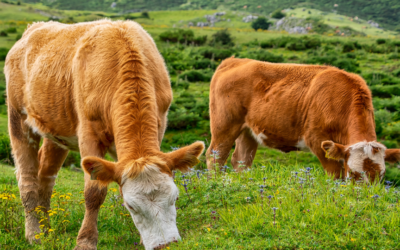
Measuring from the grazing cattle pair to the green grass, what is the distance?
21.9 inches

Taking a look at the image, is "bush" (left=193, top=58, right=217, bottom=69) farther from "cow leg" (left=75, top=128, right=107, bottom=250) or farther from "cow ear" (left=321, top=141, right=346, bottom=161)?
"cow leg" (left=75, top=128, right=107, bottom=250)

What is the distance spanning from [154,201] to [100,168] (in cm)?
67

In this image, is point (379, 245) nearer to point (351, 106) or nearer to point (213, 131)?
point (351, 106)

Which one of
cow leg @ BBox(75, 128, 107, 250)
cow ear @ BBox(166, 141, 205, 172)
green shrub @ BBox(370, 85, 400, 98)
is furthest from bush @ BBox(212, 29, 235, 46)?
cow ear @ BBox(166, 141, 205, 172)

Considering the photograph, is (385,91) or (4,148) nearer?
(4,148)

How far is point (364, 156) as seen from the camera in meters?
7.06

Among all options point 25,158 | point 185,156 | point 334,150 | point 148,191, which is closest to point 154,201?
point 148,191

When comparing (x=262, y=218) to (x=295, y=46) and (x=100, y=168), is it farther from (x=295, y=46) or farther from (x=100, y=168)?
(x=295, y=46)

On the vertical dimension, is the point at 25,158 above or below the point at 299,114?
below

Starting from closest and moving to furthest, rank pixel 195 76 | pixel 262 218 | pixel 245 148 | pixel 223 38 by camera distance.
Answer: pixel 262 218 → pixel 245 148 → pixel 195 76 → pixel 223 38

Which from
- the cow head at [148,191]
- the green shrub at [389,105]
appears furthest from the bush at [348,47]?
the cow head at [148,191]

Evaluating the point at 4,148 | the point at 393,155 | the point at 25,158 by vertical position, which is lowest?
the point at 4,148

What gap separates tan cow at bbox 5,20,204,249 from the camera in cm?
408

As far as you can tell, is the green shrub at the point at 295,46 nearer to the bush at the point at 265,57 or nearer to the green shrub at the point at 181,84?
the bush at the point at 265,57
